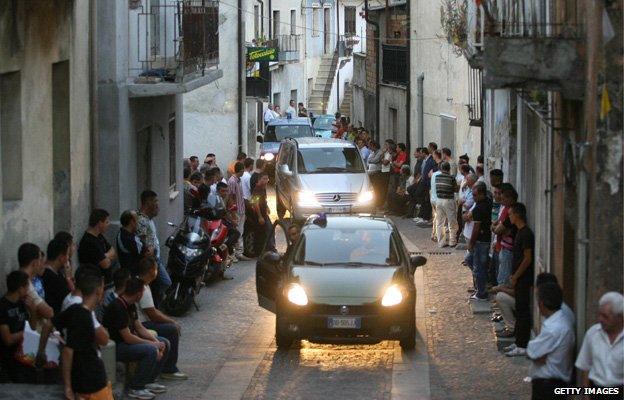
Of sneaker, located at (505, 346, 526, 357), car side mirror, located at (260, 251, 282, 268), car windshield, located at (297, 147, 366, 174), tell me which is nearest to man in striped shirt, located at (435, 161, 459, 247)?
car windshield, located at (297, 147, 366, 174)

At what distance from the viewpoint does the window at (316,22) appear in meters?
63.5

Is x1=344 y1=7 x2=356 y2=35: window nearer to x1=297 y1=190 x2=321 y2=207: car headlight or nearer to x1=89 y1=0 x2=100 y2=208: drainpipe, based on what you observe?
x1=297 y1=190 x2=321 y2=207: car headlight

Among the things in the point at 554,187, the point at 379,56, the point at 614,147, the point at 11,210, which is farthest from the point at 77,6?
the point at 379,56

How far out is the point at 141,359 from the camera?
12648mm

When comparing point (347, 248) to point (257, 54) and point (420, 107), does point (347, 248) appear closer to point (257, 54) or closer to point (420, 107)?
point (420, 107)

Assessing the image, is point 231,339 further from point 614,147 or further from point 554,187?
point 614,147

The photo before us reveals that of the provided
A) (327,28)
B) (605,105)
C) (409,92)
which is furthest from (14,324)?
(327,28)

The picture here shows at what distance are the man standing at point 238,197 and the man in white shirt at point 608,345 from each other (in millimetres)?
13014

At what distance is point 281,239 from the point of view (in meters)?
26.2

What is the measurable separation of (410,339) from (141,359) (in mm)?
3519

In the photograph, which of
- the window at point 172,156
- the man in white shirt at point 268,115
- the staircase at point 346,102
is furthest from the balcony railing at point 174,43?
the staircase at point 346,102

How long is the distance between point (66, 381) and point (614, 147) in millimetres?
4834

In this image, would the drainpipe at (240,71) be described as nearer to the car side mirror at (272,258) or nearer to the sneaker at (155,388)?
the car side mirror at (272,258)

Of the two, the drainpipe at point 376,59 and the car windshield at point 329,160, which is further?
the drainpipe at point 376,59
